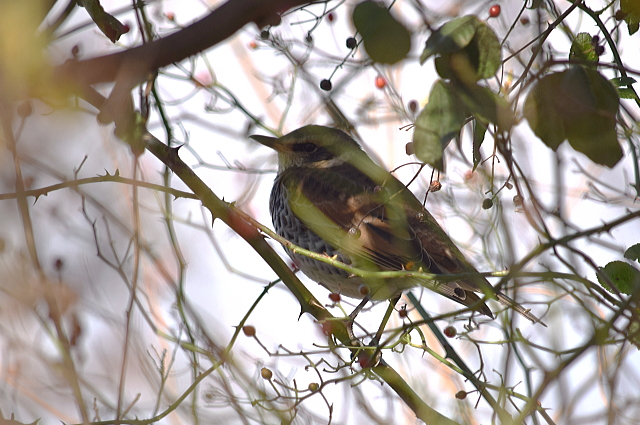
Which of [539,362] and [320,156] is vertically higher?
[320,156]

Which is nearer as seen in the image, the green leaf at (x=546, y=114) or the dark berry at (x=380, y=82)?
the green leaf at (x=546, y=114)

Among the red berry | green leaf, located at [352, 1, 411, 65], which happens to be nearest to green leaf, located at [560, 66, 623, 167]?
green leaf, located at [352, 1, 411, 65]

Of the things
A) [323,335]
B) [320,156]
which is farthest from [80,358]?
[320,156]

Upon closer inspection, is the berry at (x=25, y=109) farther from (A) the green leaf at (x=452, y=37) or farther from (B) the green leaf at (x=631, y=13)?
(B) the green leaf at (x=631, y=13)

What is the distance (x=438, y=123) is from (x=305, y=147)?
316 cm

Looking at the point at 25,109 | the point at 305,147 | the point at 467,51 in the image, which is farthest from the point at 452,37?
the point at 305,147

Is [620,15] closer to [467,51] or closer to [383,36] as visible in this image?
[467,51]

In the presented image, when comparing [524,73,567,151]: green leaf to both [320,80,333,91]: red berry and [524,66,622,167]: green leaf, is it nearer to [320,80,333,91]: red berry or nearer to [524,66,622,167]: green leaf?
[524,66,622,167]: green leaf

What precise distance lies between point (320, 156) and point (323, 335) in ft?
6.30

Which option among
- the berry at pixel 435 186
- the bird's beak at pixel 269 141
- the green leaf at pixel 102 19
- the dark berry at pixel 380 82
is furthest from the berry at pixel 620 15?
the bird's beak at pixel 269 141

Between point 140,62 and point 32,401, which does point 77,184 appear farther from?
point 32,401

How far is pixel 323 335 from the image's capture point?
10.8 ft

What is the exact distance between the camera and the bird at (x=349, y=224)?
380cm

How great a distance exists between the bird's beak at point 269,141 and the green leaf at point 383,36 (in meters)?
2.55
